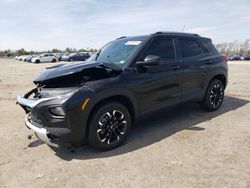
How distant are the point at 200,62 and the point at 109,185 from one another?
11.5 feet

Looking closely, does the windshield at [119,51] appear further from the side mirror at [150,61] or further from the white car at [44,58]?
the white car at [44,58]

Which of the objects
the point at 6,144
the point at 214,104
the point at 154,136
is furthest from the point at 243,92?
the point at 6,144

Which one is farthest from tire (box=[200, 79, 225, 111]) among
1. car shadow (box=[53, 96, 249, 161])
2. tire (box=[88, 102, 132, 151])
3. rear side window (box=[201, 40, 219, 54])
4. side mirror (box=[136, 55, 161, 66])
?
tire (box=[88, 102, 132, 151])

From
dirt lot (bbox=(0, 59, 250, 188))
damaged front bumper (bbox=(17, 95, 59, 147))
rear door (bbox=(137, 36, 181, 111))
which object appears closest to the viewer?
dirt lot (bbox=(0, 59, 250, 188))

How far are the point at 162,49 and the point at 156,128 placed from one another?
158cm

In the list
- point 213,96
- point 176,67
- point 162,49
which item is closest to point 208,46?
point 213,96

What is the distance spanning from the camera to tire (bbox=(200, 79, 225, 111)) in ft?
18.2

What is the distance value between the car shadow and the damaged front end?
0.49m

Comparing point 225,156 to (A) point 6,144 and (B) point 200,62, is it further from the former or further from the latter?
(A) point 6,144

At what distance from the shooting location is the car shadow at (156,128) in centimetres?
381

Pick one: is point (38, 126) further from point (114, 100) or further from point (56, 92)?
point (114, 100)

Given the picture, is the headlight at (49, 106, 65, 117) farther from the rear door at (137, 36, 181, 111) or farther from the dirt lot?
the rear door at (137, 36, 181, 111)

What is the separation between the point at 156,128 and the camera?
4766mm

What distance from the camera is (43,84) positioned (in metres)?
3.84
